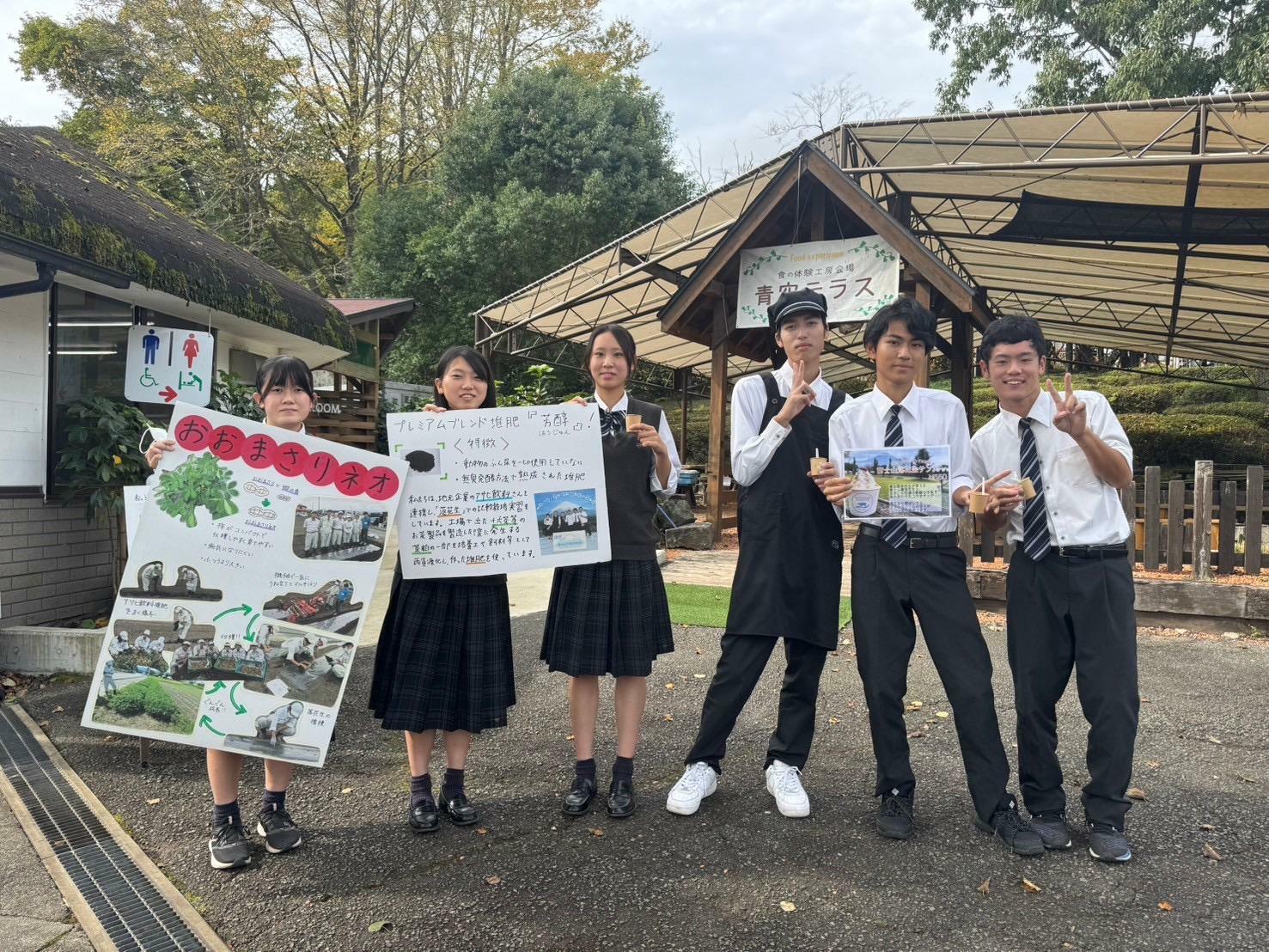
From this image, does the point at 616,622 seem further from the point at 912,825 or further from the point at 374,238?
the point at 374,238

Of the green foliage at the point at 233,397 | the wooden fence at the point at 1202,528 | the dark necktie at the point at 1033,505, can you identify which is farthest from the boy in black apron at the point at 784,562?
the green foliage at the point at 233,397

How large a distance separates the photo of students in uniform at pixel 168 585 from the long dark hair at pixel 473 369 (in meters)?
1.11

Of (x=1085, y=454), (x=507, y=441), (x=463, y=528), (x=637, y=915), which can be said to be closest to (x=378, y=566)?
(x=463, y=528)

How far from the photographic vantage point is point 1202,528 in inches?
266

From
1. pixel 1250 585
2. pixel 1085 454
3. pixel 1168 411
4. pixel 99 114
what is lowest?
pixel 1250 585

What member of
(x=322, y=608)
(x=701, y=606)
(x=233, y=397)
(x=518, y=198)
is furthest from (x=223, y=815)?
(x=518, y=198)

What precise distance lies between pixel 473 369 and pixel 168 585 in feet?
4.52

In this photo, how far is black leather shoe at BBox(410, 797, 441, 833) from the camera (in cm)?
312

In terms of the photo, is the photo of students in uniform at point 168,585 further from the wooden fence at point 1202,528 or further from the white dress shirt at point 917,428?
the wooden fence at point 1202,528

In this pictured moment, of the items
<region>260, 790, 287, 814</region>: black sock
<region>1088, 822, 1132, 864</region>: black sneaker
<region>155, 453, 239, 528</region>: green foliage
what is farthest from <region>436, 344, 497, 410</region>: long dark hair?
<region>1088, 822, 1132, 864</region>: black sneaker

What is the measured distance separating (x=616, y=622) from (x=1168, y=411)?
18.4 meters

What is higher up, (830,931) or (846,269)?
(846,269)

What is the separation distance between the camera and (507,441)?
3248mm

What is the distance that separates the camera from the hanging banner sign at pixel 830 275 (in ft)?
30.6
